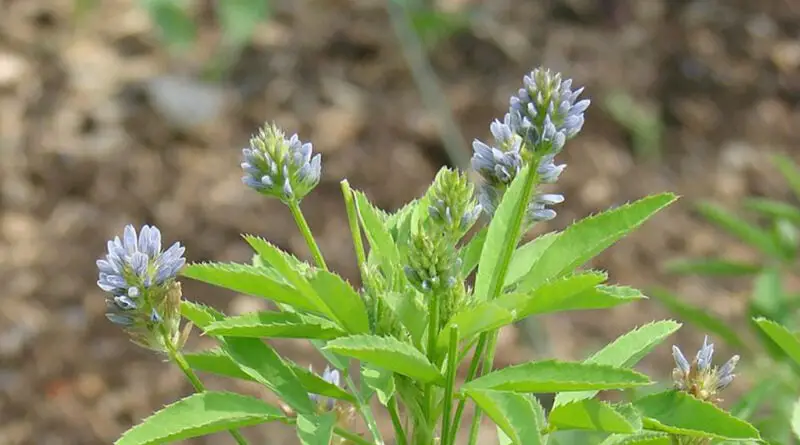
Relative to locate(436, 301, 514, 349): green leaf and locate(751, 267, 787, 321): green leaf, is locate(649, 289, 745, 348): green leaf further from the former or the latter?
locate(436, 301, 514, 349): green leaf

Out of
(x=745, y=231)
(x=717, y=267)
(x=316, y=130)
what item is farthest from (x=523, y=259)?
(x=316, y=130)

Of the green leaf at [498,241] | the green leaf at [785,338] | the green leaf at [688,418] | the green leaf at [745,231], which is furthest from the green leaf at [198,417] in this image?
the green leaf at [745,231]

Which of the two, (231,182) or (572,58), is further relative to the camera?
(572,58)

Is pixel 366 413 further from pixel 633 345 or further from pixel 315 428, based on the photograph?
pixel 633 345

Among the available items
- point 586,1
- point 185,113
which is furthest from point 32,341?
point 586,1

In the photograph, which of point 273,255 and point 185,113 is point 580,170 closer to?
point 185,113

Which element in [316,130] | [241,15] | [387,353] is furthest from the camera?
[241,15]
